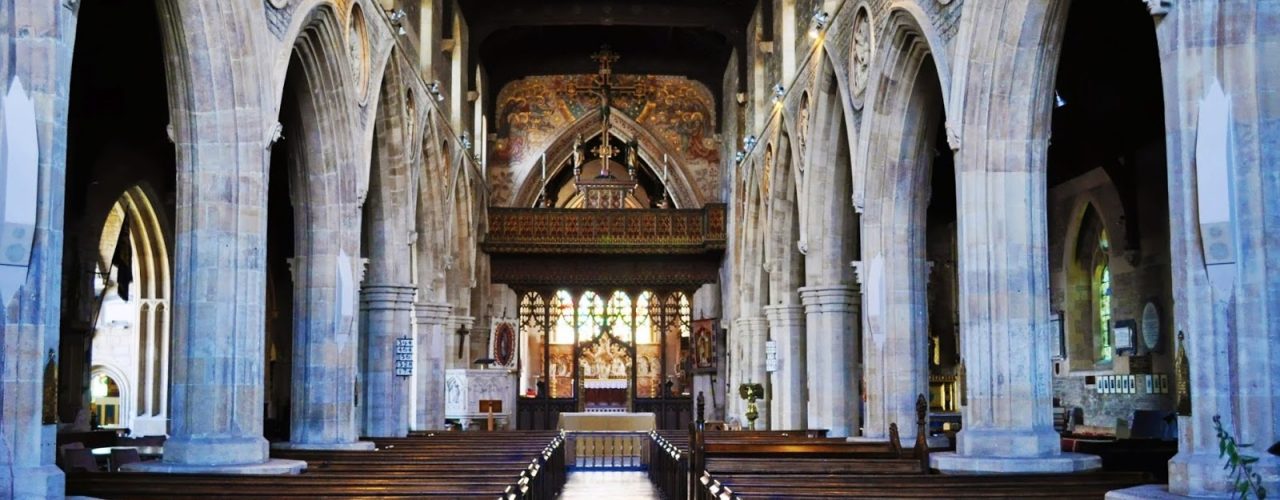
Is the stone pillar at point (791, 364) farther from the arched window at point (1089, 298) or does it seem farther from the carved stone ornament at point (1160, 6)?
the carved stone ornament at point (1160, 6)

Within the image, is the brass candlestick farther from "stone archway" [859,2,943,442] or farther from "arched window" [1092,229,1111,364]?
"stone archway" [859,2,943,442]

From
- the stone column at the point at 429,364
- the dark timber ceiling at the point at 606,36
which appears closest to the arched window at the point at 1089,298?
the dark timber ceiling at the point at 606,36

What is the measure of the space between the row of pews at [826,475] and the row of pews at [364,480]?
141 centimetres

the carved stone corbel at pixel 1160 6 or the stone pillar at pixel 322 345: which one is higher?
the carved stone corbel at pixel 1160 6

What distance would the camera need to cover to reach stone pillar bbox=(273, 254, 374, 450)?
1445cm

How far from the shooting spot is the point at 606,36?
2911 centimetres

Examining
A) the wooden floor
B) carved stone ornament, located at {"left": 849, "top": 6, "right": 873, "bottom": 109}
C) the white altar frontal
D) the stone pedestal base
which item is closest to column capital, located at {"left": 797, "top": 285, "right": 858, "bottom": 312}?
carved stone ornament, located at {"left": 849, "top": 6, "right": 873, "bottom": 109}

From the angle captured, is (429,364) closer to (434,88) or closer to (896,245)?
(434,88)

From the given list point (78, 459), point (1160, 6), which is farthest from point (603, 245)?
point (1160, 6)

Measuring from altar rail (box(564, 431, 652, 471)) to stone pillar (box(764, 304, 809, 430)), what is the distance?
3.02 metres

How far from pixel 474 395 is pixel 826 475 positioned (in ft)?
54.0

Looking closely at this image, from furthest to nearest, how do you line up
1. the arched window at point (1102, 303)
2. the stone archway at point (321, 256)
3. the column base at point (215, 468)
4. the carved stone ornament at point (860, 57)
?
the arched window at point (1102, 303)
the carved stone ornament at point (860, 57)
the stone archway at point (321, 256)
the column base at point (215, 468)

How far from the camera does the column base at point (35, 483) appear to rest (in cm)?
742

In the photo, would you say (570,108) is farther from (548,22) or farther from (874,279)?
(874,279)
